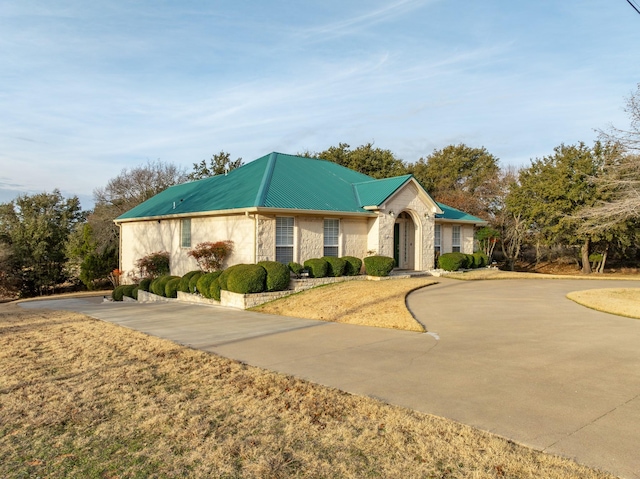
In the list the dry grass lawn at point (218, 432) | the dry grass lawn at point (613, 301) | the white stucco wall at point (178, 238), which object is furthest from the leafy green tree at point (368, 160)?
the dry grass lawn at point (218, 432)

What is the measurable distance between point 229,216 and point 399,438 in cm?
1663

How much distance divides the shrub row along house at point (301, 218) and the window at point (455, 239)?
A: 6 cm

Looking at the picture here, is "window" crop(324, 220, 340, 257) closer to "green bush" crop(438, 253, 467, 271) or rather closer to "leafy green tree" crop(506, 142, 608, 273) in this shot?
"green bush" crop(438, 253, 467, 271)

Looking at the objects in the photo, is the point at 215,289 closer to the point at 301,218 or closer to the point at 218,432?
the point at 301,218

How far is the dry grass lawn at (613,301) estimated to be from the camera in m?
12.6

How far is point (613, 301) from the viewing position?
46.3 ft

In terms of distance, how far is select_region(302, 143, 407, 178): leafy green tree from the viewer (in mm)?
44812

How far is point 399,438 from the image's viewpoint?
4801 mm

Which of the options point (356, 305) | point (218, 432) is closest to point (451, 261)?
point (356, 305)

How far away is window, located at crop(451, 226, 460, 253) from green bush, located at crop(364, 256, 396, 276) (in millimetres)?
8119

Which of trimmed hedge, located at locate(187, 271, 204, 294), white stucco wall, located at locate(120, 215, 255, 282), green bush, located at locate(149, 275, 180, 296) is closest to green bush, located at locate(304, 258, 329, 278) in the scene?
white stucco wall, located at locate(120, 215, 255, 282)

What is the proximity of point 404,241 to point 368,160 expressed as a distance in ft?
70.1

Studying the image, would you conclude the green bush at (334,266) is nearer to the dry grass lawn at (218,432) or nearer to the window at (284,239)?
the window at (284,239)

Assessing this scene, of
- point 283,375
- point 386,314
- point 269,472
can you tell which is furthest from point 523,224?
point 269,472
